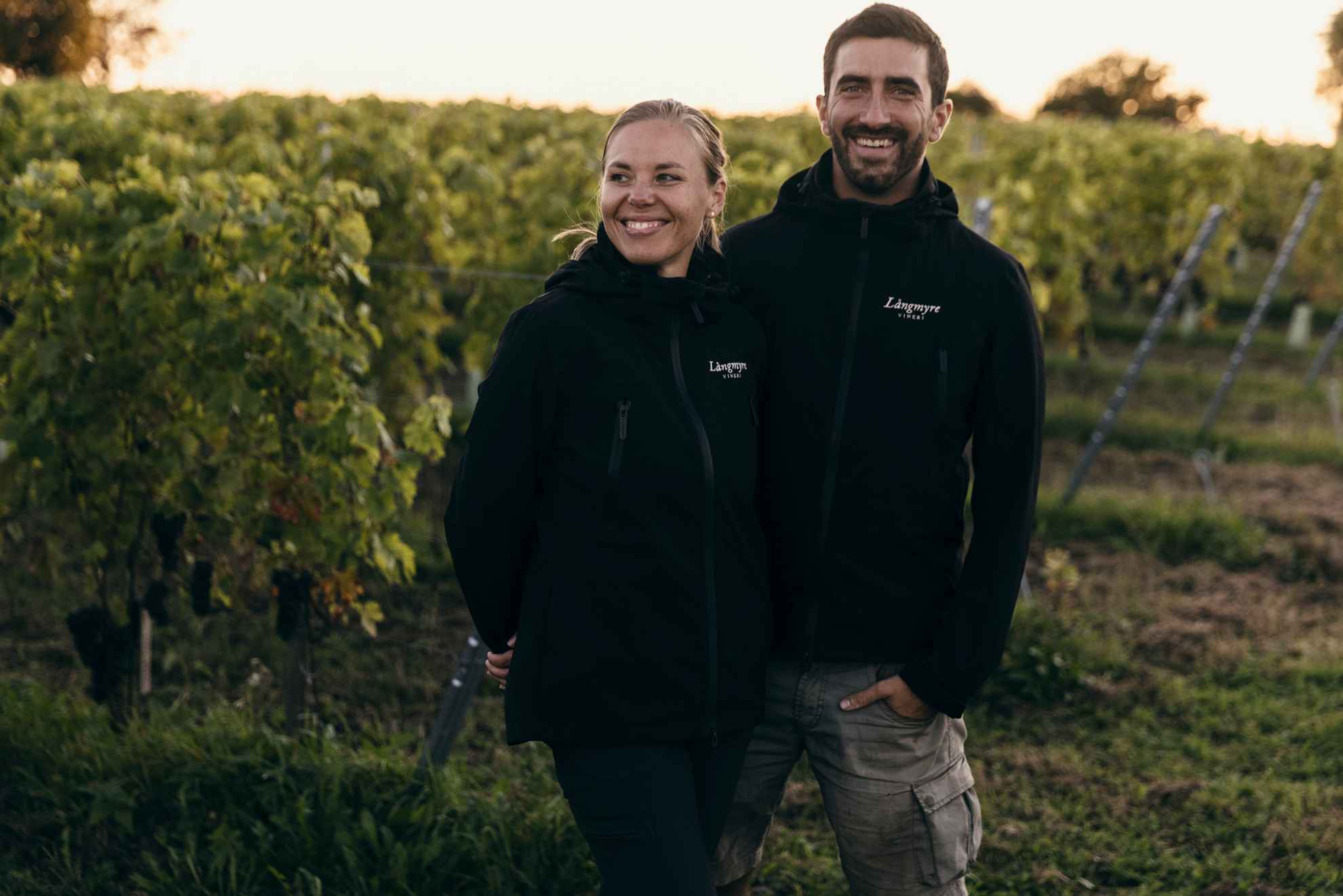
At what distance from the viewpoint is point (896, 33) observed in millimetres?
2250

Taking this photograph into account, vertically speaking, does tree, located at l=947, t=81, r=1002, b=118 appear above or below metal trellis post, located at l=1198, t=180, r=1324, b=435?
above

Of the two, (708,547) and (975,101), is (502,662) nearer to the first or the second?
(708,547)

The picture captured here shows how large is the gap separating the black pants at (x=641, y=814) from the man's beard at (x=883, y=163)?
98 cm

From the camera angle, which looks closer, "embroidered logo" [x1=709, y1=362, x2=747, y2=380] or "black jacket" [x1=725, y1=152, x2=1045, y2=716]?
"embroidered logo" [x1=709, y1=362, x2=747, y2=380]

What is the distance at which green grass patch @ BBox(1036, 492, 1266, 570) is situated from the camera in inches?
261

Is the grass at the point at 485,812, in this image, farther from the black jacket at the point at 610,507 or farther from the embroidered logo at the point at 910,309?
the embroidered logo at the point at 910,309

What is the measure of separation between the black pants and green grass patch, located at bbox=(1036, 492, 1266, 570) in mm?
5097

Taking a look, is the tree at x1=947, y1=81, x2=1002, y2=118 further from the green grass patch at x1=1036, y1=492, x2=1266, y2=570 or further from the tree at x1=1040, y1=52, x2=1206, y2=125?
the green grass patch at x1=1036, y1=492, x2=1266, y2=570

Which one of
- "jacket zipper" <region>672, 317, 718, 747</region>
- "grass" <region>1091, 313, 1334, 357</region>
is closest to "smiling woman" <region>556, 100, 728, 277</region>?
"jacket zipper" <region>672, 317, 718, 747</region>

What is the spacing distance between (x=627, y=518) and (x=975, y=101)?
63.6m

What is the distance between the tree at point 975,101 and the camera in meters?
61.5

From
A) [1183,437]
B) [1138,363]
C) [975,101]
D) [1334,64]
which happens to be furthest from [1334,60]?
[1138,363]

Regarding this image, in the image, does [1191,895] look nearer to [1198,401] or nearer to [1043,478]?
[1043,478]

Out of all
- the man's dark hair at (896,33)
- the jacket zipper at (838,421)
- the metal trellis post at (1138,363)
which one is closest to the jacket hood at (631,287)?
the jacket zipper at (838,421)
